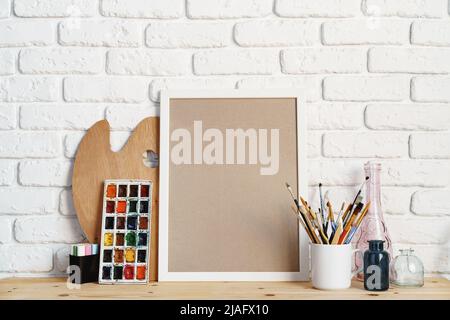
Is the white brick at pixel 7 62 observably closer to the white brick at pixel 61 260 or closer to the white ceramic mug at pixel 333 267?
the white brick at pixel 61 260

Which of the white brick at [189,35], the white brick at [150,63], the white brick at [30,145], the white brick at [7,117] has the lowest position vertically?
the white brick at [30,145]

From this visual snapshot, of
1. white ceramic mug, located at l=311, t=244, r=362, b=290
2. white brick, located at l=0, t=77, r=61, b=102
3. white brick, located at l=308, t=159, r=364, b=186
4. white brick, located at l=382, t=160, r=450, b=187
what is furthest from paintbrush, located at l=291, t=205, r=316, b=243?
white brick, located at l=0, t=77, r=61, b=102

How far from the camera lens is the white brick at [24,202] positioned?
1183mm

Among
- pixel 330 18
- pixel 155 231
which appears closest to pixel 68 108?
pixel 155 231

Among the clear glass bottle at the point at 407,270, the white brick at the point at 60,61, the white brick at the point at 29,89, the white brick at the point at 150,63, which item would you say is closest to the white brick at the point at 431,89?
the clear glass bottle at the point at 407,270

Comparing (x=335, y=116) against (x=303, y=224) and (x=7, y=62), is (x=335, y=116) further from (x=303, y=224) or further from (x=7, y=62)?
(x=7, y=62)

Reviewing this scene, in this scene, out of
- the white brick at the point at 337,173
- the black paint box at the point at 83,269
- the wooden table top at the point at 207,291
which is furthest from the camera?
the white brick at the point at 337,173

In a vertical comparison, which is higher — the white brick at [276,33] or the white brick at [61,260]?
the white brick at [276,33]

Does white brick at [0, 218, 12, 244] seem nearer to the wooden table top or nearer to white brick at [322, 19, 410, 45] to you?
the wooden table top

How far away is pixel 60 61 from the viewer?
1202mm

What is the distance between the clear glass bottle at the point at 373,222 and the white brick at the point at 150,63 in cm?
48

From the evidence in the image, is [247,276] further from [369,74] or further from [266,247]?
[369,74]

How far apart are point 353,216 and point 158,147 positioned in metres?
0.46

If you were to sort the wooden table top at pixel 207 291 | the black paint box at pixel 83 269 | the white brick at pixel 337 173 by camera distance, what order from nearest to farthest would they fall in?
the wooden table top at pixel 207 291 → the black paint box at pixel 83 269 → the white brick at pixel 337 173
